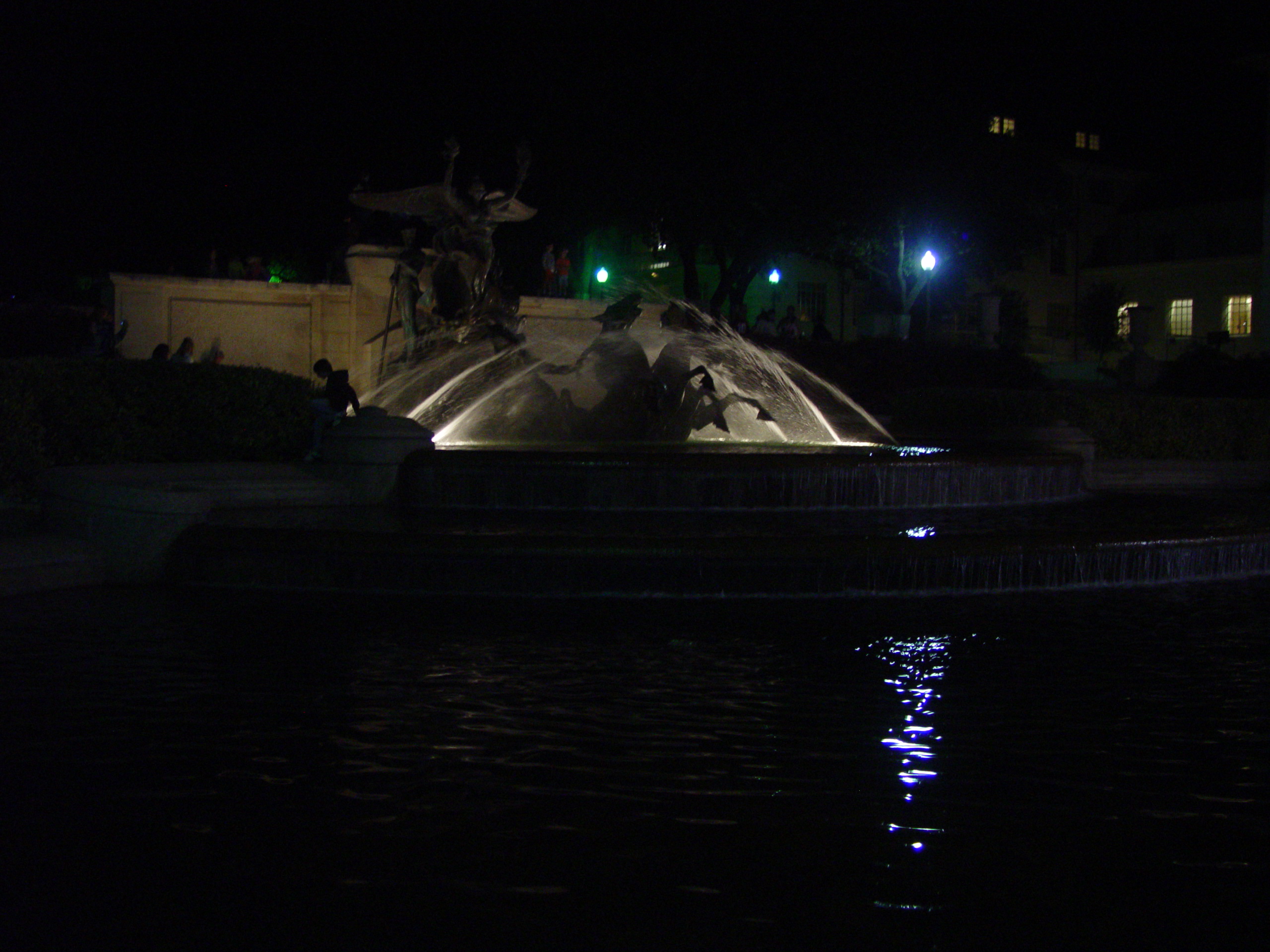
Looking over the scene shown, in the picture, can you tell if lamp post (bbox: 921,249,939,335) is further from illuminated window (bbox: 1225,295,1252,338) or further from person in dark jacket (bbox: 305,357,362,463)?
person in dark jacket (bbox: 305,357,362,463)

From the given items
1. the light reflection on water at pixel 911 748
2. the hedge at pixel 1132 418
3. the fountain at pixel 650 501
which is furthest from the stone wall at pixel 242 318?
the light reflection on water at pixel 911 748

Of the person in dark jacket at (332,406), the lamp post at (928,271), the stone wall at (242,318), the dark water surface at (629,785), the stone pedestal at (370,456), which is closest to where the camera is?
the dark water surface at (629,785)

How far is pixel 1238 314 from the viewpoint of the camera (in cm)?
5600

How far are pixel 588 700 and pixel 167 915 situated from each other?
2781mm

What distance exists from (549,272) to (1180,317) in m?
40.2

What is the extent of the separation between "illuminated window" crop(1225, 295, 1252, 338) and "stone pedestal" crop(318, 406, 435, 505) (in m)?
51.4

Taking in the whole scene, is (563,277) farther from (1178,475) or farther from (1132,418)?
(1178,475)

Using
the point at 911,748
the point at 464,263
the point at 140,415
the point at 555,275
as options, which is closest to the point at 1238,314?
the point at 555,275

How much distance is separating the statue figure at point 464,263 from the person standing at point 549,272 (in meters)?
7.60

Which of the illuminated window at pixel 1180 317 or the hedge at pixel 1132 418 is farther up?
the illuminated window at pixel 1180 317

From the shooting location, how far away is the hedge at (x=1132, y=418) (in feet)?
71.2

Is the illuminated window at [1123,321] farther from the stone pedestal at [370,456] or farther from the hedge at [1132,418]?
the stone pedestal at [370,456]

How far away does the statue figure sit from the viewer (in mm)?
20516

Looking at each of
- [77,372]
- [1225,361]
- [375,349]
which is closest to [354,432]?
[77,372]
